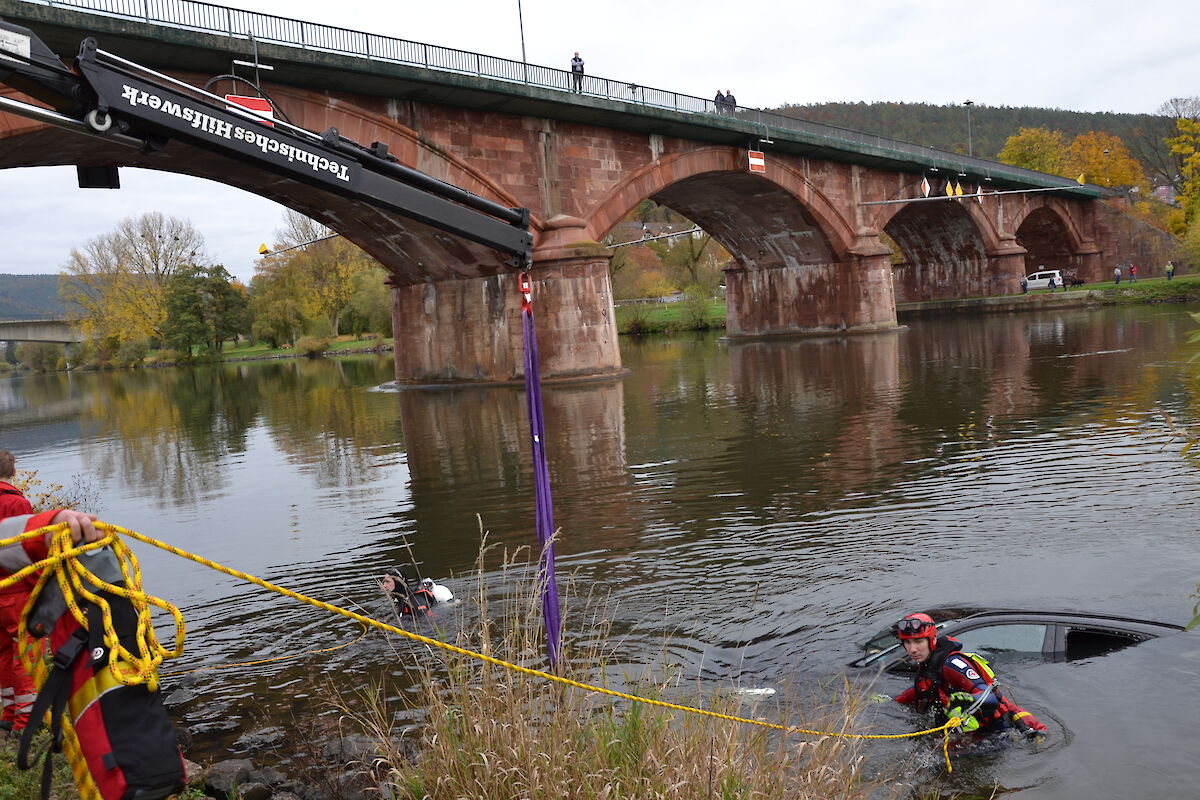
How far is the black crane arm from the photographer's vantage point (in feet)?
19.7

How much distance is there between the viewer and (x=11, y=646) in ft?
18.2

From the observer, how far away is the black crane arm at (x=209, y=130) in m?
6.02

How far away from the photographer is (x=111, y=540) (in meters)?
3.56

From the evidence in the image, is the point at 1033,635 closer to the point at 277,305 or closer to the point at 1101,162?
the point at 277,305

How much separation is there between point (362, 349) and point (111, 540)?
251 feet

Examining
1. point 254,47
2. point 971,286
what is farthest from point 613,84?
point 971,286

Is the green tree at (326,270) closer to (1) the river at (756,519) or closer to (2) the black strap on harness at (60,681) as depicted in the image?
(1) the river at (756,519)

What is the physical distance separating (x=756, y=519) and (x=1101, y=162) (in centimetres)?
9714

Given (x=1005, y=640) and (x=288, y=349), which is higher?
(x=288, y=349)

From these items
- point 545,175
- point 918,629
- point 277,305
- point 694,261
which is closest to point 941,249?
point 694,261

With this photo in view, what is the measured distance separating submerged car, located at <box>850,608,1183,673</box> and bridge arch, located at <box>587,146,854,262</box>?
26356mm

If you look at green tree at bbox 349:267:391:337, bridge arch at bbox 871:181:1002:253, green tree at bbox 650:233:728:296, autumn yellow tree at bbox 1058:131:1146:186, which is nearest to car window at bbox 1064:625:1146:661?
bridge arch at bbox 871:181:1002:253

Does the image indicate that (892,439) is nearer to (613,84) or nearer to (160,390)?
(613,84)

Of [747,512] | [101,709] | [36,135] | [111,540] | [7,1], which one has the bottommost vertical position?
[747,512]
